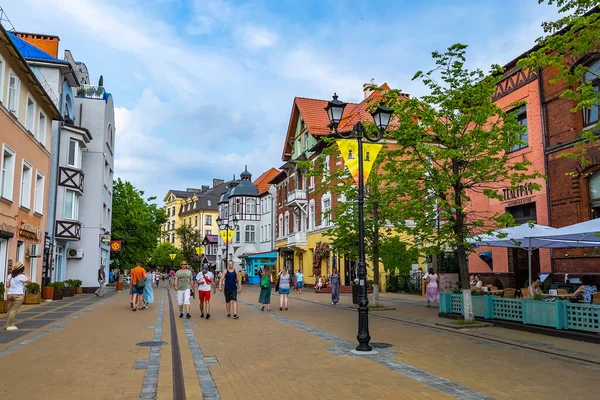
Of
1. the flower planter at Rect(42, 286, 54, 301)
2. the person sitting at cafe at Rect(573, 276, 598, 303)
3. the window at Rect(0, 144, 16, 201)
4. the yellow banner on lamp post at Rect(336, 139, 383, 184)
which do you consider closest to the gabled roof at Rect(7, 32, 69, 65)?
the window at Rect(0, 144, 16, 201)

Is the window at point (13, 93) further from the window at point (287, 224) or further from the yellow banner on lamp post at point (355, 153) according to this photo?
the window at point (287, 224)

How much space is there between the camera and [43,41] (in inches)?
1248

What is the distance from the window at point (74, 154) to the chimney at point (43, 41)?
21.1 feet

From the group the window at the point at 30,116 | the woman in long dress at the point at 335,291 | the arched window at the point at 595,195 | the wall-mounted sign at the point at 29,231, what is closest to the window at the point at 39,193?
the wall-mounted sign at the point at 29,231

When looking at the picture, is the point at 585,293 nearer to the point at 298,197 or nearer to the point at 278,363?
the point at 278,363

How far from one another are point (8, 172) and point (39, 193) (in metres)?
4.30

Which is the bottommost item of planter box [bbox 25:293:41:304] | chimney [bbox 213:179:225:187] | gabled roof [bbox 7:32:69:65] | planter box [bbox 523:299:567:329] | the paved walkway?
the paved walkway

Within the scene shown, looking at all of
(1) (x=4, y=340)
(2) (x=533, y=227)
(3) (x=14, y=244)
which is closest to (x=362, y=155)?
(2) (x=533, y=227)

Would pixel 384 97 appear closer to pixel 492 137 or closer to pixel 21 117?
pixel 492 137

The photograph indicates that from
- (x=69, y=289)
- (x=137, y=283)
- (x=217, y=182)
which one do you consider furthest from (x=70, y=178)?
(x=217, y=182)

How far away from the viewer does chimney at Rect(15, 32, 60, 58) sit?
31.6 metres

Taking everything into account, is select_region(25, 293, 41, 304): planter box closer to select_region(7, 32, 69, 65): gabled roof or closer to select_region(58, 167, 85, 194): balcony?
select_region(58, 167, 85, 194): balcony

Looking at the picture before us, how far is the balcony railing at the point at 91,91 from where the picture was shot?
3441 centimetres

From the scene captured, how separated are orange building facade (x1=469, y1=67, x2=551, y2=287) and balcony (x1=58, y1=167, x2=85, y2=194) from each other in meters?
21.5
